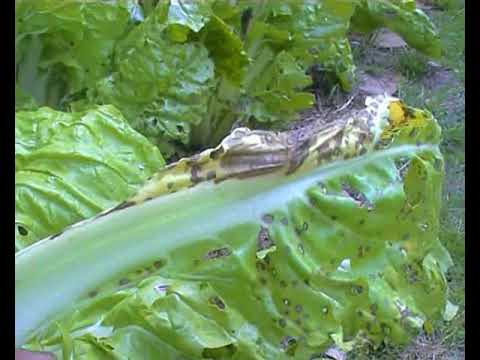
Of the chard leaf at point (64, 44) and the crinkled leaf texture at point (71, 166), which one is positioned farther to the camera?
the chard leaf at point (64, 44)

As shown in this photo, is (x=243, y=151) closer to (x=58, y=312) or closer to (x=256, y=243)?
(x=256, y=243)

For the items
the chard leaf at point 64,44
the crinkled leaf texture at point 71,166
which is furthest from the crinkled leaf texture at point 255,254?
the chard leaf at point 64,44

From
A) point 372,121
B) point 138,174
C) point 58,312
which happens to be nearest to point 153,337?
point 58,312

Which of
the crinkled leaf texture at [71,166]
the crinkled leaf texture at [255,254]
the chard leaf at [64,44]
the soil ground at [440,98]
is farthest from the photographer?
the soil ground at [440,98]

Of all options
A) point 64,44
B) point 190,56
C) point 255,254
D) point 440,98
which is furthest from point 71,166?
point 440,98

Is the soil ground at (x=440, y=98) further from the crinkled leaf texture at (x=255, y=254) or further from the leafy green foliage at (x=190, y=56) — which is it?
the crinkled leaf texture at (x=255, y=254)

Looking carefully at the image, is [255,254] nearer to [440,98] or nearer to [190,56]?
[190,56]
